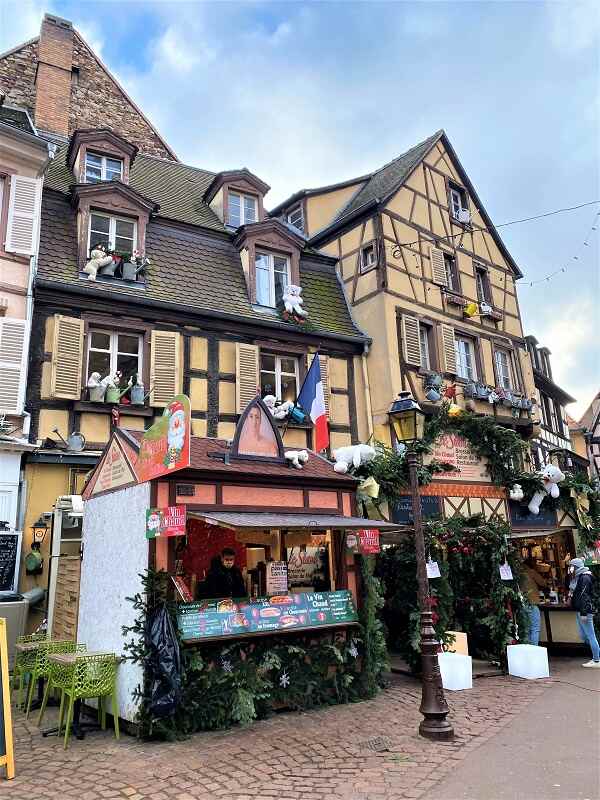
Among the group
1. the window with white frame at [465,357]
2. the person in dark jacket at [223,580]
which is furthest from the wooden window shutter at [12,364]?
the window with white frame at [465,357]

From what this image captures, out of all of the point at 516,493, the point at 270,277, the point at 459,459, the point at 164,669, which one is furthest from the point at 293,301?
the point at 164,669

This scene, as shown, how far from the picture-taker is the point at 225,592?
8164mm

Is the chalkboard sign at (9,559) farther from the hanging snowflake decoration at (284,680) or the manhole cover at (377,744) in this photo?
the manhole cover at (377,744)

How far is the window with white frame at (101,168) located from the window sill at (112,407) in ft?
18.3

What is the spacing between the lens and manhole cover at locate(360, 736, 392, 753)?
5.98 meters

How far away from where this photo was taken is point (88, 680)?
632 cm

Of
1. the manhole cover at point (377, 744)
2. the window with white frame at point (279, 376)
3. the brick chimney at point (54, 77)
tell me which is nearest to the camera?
the manhole cover at point (377, 744)

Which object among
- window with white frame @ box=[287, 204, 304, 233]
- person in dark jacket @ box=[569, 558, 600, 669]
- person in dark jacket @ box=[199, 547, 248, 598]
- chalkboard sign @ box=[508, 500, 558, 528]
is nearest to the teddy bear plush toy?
person in dark jacket @ box=[199, 547, 248, 598]

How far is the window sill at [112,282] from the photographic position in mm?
11484

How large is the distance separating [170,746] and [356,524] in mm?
3167

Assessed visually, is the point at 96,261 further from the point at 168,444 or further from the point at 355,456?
the point at 168,444

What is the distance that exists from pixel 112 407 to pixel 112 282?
8.34ft

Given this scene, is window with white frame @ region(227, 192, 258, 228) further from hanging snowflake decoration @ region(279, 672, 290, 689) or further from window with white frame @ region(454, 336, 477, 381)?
hanging snowflake decoration @ region(279, 672, 290, 689)

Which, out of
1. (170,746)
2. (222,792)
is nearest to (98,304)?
(170,746)
